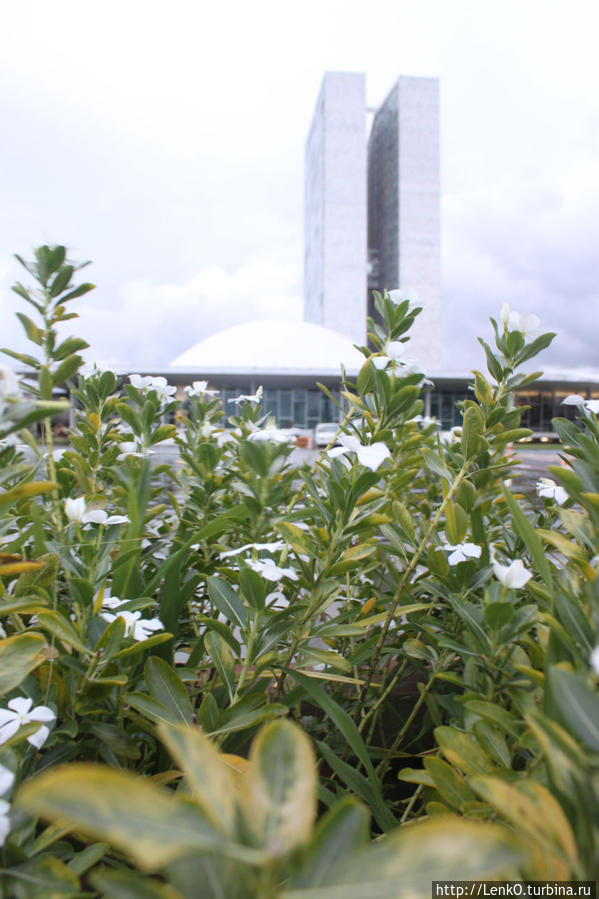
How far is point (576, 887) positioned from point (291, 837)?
0.28 m

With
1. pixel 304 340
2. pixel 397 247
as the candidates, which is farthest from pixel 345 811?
pixel 397 247

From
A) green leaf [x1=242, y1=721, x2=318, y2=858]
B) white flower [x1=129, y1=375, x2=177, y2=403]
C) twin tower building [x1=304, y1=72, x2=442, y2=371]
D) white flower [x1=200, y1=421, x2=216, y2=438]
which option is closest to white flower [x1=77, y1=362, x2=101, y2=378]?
white flower [x1=129, y1=375, x2=177, y2=403]

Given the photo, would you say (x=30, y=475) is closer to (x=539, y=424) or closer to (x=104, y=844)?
(x=104, y=844)

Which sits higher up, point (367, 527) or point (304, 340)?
point (304, 340)

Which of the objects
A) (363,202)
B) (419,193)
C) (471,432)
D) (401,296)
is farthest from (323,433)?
(419,193)

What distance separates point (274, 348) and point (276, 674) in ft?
114

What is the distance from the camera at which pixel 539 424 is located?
35219 mm

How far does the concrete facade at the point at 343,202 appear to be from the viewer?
4028 centimetres

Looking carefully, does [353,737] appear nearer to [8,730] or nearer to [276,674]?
[276,674]

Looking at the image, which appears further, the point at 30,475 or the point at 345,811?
the point at 30,475

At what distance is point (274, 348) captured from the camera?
114 ft

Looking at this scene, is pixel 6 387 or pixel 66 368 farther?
pixel 66 368

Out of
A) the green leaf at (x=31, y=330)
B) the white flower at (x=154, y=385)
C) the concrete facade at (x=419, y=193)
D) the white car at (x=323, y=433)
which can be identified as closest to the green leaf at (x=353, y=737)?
the green leaf at (x=31, y=330)

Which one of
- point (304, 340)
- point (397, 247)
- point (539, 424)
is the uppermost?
point (397, 247)
